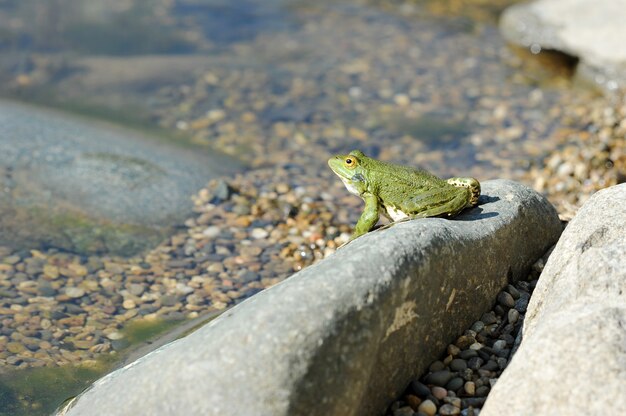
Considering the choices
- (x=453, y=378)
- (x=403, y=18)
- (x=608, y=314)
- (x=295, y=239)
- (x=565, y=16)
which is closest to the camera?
→ (x=608, y=314)

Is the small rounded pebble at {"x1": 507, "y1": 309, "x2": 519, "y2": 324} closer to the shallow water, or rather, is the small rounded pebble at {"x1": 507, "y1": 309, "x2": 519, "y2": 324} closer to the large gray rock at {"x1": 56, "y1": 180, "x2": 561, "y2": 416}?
the large gray rock at {"x1": 56, "y1": 180, "x2": 561, "y2": 416}

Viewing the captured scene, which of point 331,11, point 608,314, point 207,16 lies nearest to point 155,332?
point 608,314

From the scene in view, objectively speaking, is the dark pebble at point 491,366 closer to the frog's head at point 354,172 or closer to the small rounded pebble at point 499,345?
the small rounded pebble at point 499,345

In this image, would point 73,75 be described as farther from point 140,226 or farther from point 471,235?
point 471,235

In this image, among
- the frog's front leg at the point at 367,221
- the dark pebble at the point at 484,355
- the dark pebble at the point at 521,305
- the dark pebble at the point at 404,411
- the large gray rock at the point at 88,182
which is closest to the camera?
the dark pebble at the point at 404,411

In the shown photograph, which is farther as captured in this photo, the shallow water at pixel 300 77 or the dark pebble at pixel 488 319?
the shallow water at pixel 300 77

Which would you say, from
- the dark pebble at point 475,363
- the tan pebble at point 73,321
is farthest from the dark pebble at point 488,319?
the tan pebble at point 73,321
